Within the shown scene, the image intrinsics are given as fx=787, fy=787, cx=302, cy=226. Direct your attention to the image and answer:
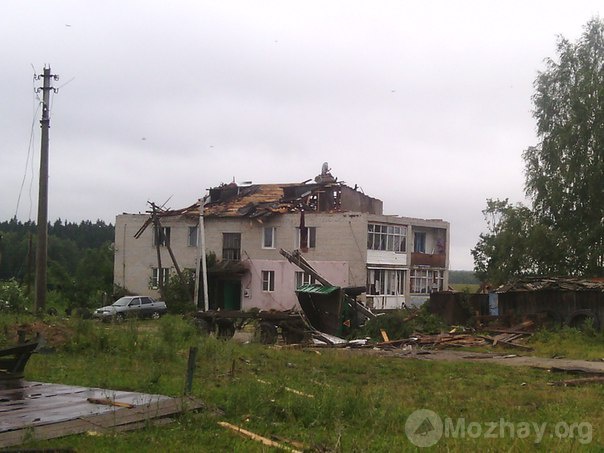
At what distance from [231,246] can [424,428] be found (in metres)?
42.2

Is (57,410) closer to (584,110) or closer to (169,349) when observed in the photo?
(169,349)

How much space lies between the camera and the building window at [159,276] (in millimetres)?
51406

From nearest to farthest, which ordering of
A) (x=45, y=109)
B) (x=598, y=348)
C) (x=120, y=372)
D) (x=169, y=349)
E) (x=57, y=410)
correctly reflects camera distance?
(x=57, y=410), (x=120, y=372), (x=169, y=349), (x=598, y=348), (x=45, y=109)

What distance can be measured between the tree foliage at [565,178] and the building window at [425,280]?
9967 millimetres

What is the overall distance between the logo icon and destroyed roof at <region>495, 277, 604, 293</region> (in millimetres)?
19371

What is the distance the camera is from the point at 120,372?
15477 mm

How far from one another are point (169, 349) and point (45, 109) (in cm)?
1429

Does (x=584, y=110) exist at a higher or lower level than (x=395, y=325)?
higher

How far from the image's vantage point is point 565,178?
40.6m

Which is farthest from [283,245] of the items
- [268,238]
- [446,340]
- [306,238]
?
[446,340]

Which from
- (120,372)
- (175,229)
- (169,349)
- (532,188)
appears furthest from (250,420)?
(175,229)

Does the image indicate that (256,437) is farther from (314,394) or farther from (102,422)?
(314,394)

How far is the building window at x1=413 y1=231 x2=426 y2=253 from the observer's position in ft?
175

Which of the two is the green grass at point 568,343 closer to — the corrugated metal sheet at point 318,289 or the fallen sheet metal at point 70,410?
the corrugated metal sheet at point 318,289
